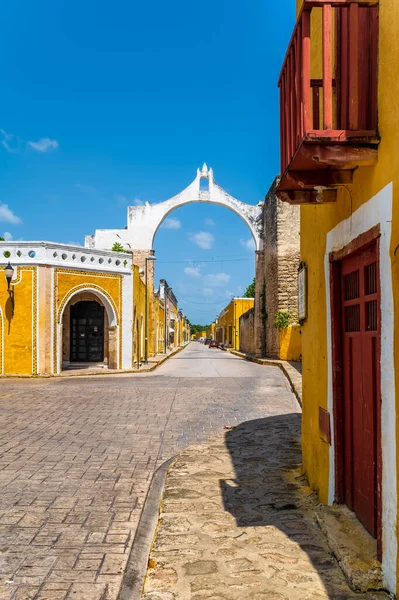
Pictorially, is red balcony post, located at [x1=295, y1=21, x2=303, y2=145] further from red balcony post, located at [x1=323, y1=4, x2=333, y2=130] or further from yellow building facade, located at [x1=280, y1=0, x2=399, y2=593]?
red balcony post, located at [x1=323, y1=4, x2=333, y2=130]

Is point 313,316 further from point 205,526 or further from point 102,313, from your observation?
point 102,313

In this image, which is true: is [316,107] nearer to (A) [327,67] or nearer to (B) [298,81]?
(B) [298,81]

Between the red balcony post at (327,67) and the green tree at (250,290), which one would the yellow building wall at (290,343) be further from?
the green tree at (250,290)

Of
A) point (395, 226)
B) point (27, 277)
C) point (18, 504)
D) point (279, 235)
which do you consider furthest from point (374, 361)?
point (279, 235)

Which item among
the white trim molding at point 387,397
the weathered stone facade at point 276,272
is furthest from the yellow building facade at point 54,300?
the white trim molding at point 387,397

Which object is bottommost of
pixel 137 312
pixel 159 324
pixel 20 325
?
pixel 20 325

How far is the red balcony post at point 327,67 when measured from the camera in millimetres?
3139

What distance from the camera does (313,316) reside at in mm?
5051

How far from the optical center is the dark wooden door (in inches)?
866

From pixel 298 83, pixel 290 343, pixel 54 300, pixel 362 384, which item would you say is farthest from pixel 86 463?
pixel 290 343

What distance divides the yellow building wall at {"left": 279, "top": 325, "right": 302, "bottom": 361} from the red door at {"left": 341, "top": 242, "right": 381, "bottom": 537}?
1835 cm

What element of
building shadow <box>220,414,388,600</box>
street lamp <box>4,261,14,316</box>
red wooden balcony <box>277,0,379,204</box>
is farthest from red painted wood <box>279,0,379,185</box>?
street lamp <box>4,261,14,316</box>

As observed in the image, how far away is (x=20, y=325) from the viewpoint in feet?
57.1

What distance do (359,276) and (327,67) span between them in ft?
4.40
